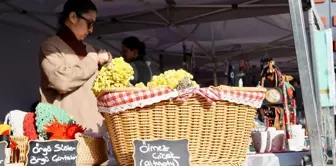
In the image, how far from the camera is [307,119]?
134 cm

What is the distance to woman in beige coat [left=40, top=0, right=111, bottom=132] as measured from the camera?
1.56m

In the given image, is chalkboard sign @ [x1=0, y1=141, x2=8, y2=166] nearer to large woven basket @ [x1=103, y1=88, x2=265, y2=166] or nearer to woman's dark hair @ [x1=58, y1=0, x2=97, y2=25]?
large woven basket @ [x1=103, y1=88, x2=265, y2=166]

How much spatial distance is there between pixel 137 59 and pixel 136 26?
2.24 metres

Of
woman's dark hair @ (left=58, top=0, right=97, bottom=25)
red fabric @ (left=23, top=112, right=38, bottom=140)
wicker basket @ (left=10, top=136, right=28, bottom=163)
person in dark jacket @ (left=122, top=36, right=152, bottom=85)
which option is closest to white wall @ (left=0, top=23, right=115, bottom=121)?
person in dark jacket @ (left=122, top=36, right=152, bottom=85)

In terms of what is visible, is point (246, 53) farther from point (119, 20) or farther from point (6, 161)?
point (6, 161)

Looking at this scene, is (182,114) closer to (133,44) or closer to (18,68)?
(133,44)

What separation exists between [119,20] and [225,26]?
1.31 meters

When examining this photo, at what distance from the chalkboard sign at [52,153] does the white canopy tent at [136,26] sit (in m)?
3.18

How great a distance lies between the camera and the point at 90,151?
50.3 inches

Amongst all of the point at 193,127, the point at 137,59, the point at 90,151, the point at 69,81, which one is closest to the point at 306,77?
the point at 193,127

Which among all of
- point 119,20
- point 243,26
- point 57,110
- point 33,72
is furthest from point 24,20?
point 57,110

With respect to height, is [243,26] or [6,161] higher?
[243,26]

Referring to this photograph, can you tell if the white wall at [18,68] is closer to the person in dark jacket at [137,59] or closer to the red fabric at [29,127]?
the person in dark jacket at [137,59]

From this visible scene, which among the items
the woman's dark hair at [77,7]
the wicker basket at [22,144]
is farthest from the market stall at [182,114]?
the woman's dark hair at [77,7]
